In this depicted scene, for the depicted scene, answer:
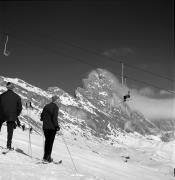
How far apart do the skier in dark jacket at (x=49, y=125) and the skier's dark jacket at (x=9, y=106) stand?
44.2 inches

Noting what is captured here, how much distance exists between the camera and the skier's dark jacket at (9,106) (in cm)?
1480

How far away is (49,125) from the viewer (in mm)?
15195

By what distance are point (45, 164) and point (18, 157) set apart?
1165 mm

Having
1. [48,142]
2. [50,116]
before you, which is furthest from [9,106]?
[48,142]

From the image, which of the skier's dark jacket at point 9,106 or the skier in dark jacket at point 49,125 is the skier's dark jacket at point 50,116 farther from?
the skier's dark jacket at point 9,106

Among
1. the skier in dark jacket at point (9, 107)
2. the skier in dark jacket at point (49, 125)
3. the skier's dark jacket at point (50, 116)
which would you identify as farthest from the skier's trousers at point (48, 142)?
the skier in dark jacket at point (9, 107)

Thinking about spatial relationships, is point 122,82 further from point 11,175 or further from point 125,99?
point 11,175

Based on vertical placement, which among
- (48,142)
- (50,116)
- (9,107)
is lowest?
(48,142)

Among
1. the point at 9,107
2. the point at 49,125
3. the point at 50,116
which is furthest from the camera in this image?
the point at 50,116

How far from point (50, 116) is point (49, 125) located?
1.28 feet

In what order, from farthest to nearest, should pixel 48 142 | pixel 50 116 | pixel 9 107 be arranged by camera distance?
pixel 50 116 < pixel 48 142 < pixel 9 107

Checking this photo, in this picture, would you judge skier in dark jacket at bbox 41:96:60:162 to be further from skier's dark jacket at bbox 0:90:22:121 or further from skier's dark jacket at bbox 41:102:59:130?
skier's dark jacket at bbox 0:90:22:121

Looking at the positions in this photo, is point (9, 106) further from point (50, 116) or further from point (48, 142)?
point (48, 142)

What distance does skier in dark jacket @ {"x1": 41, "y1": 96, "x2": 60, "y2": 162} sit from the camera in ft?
48.7
